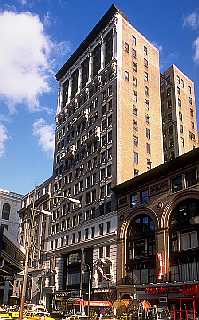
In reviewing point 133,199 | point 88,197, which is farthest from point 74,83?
point 133,199

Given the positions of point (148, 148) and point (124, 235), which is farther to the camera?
point (148, 148)

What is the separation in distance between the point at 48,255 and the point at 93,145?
23712 millimetres

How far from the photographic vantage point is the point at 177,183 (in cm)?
4678

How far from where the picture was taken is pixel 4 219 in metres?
102

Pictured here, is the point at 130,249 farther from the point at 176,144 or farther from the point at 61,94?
the point at 61,94

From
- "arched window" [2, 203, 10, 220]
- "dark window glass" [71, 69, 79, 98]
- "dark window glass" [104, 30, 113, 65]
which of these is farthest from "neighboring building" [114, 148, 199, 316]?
"arched window" [2, 203, 10, 220]

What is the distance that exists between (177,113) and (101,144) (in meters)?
28.2

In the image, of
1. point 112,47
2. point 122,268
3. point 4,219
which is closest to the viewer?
point 122,268

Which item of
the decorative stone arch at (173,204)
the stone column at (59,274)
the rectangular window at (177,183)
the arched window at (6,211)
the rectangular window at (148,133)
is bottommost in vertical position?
the stone column at (59,274)

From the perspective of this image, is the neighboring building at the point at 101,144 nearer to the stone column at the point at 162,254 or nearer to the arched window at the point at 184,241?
the stone column at the point at 162,254

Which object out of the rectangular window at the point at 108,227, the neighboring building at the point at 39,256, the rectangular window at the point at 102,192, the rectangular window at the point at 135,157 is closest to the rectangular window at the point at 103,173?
the rectangular window at the point at 102,192

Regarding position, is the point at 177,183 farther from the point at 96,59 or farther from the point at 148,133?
the point at 96,59

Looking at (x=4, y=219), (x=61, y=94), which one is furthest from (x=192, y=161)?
(x=4, y=219)

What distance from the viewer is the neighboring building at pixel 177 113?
83.4 m
